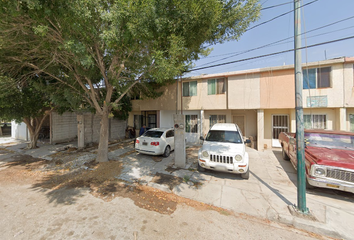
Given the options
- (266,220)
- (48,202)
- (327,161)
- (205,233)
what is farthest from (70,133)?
(327,161)

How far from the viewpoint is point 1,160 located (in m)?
7.56

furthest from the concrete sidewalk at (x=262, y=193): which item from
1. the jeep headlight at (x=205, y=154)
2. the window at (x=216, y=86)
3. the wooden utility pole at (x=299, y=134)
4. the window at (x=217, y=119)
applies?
the window at (x=216, y=86)

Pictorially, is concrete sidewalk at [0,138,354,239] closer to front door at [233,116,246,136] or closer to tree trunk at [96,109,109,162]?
tree trunk at [96,109,109,162]

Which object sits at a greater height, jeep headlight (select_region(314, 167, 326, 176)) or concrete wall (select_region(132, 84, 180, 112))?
concrete wall (select_region(132, 84, 180, 112))

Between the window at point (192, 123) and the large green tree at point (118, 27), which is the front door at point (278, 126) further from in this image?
the large green tree at point (118, 27)

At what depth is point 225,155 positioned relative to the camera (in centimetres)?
493

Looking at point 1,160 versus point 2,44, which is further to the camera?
point 1,160

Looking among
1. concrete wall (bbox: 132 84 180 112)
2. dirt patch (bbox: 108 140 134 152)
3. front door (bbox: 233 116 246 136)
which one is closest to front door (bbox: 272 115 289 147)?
front door (bbox: 233 116 246 136)

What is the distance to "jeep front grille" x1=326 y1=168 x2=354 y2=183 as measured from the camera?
368 centimetres

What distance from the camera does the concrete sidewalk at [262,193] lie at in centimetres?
314

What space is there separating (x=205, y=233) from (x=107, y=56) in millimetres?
7610

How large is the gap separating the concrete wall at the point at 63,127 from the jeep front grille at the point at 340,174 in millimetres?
15641

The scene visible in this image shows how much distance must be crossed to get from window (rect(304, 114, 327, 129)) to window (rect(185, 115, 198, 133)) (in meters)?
7.06

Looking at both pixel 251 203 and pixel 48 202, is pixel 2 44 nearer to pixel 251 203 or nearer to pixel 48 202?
pixel 48 202
